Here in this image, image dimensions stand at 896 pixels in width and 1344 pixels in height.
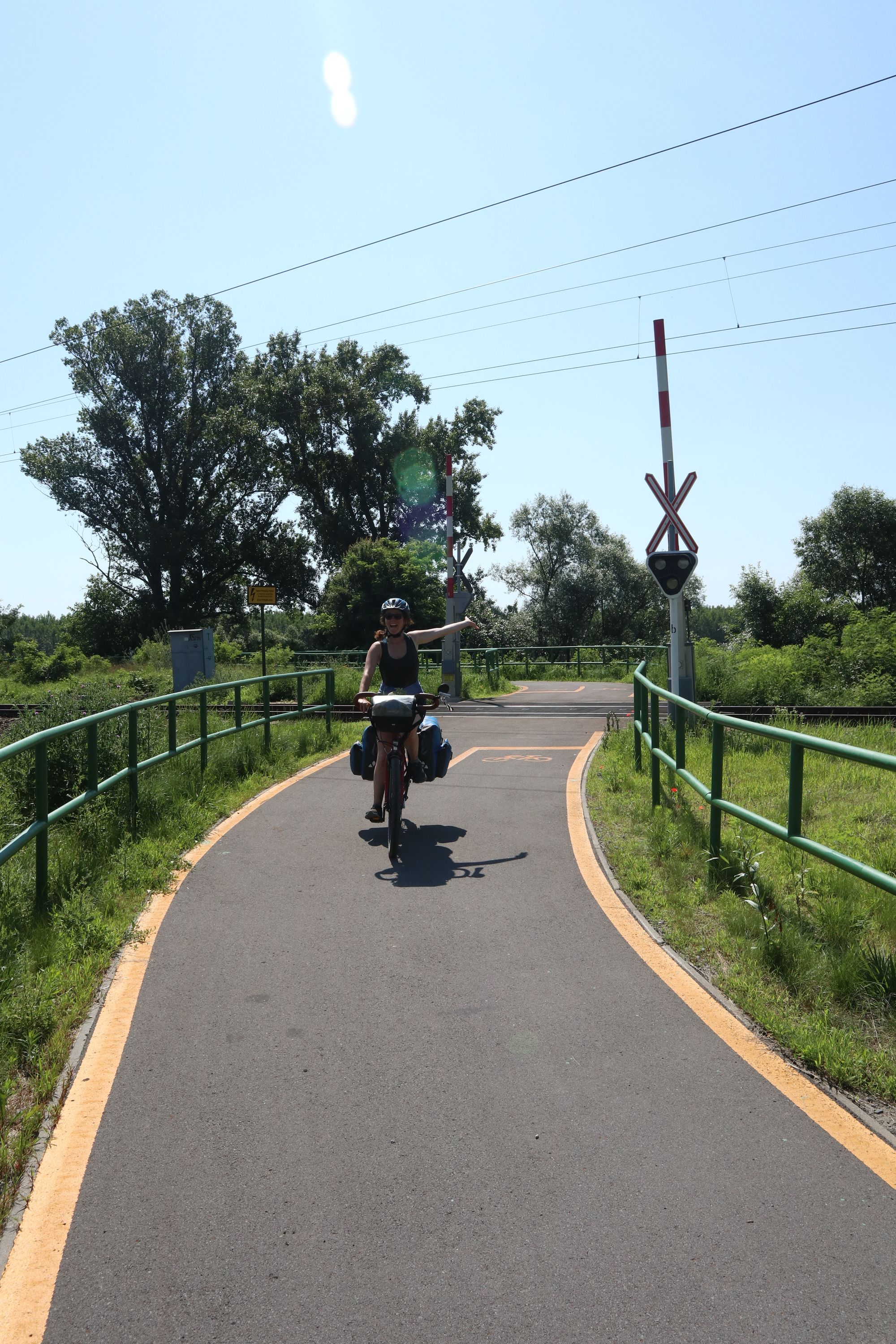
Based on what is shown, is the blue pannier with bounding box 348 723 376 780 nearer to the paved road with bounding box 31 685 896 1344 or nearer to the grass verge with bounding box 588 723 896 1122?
the grass verge with bounding box 588 723 896 1122

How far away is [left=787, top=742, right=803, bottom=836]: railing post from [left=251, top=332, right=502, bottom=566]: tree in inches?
1943

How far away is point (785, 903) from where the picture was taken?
6.05 m

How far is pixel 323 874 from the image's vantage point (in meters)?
7.34

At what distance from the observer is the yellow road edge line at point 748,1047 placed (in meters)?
3.47

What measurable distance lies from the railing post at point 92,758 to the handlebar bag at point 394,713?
2.09 meters

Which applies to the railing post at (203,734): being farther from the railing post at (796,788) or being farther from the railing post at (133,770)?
the railing post at (796,788)

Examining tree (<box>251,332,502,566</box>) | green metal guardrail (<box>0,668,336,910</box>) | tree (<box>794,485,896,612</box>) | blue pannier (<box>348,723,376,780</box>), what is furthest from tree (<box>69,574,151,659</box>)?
blue pannier (<box>348,723,376,780</box>)

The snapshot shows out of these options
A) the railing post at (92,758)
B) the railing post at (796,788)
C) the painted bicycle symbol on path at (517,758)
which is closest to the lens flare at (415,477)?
the painted bicycle symbol on path at (517,758)

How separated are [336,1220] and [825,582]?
62.4 metres

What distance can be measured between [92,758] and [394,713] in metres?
2.24

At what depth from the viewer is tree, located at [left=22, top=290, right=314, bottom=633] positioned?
55.2 meters

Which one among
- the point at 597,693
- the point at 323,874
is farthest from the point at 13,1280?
the point at 597,693

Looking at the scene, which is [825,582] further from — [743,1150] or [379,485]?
[743,1150]

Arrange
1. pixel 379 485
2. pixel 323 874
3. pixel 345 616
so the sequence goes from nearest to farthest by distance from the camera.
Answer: pixel 323 874 → pixel 345 616 → pixel 379 485
